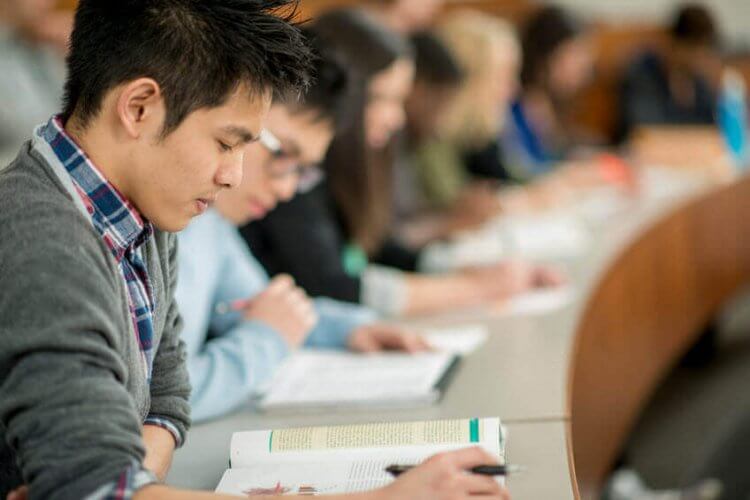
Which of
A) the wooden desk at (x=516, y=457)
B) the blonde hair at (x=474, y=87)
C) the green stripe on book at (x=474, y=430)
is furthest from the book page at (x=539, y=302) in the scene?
the blonde hair at (x=474, y=87)

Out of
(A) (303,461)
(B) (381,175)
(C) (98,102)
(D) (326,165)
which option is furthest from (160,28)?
(B) (381,175)

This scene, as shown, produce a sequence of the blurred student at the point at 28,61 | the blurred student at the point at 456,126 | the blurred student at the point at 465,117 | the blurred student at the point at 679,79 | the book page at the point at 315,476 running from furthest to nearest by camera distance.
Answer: the blurred student at the point at 679,79 < the blurred student at the point at 28,61 < the blurred student at the point at 465,117 < the blurred student at the point at 456,126 < the book page at the point at 315,476

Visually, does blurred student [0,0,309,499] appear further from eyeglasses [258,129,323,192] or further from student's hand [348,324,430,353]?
student's hand [348,324,430,353]

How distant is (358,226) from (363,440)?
108cm

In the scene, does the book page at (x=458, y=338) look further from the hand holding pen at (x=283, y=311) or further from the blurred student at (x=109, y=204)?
the blurred student at (x=109, y=204)

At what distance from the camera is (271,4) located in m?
0.98

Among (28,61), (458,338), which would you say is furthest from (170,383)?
(28,61)

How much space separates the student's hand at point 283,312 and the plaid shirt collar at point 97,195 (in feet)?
2.11

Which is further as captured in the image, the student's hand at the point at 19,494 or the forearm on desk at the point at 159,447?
the forearm on desk at the point at 159,447

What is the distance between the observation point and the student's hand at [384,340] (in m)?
1.71

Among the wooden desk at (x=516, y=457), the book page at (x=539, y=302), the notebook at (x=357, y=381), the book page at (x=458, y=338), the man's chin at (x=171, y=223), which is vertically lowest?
A: the wooden desk at (x=516, y=457)

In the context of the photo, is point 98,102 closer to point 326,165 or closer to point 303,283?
point 303,283

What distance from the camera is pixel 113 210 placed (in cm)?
95

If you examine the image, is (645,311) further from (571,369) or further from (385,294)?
(571,369)
